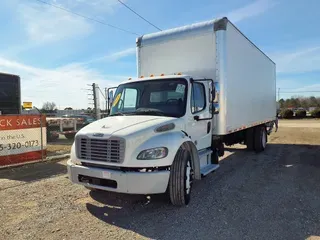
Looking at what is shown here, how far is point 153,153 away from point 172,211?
1135 millimetres

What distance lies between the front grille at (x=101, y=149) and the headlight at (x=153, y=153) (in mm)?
314

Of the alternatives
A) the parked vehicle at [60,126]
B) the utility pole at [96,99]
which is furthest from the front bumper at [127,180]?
the parked vehicle at [60,126]

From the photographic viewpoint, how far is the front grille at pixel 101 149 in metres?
4.42

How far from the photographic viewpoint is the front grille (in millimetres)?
4418

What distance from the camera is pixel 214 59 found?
265 inches

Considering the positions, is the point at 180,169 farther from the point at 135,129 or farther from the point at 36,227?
the point at 36,227

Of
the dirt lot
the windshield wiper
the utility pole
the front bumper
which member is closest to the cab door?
the windshield wiper

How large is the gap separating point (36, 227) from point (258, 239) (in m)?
3.21

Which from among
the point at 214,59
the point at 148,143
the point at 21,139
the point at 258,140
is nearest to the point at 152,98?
the point at 148,143

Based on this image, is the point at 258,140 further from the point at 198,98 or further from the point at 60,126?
the point at 60,126

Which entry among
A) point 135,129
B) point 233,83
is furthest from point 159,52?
point 135,129

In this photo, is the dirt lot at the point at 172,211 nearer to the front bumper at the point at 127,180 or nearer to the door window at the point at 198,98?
the front bumper at the point at 127,180

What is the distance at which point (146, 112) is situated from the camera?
5.48 meters

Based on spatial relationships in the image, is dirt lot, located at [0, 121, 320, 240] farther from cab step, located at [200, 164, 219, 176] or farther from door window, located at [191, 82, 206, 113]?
door window, located at [191, 82, 206, 113]
